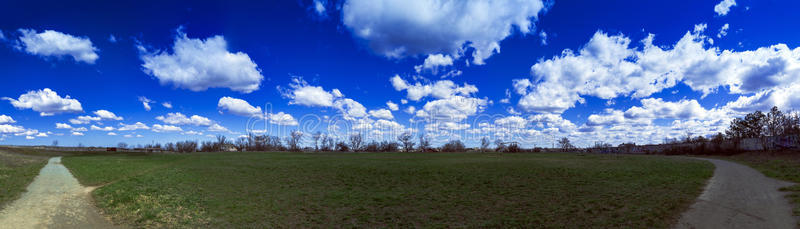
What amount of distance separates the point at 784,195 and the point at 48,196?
4126 cm

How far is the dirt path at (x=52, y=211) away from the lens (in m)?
13.8

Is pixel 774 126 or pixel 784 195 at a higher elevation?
pixel 774 126

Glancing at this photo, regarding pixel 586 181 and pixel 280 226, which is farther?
pixel 586 181

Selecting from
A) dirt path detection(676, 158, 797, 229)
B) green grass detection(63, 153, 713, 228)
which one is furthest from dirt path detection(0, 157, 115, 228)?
dirt path detection(676, 158, 797, 229)

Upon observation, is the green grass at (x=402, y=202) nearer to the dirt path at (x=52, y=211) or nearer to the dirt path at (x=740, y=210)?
the dirt path at (x=740, y=210)

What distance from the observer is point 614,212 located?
1474 cm

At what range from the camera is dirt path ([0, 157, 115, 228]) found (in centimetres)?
1381

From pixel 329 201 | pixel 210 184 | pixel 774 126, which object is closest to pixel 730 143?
pixel 774 126

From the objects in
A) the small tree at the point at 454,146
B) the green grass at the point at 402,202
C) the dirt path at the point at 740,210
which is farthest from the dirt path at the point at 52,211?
the small tree at the point at 454,146

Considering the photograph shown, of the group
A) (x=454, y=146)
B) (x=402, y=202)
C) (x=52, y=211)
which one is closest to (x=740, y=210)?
(x=402, y=202)

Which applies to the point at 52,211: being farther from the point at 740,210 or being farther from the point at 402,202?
the point at 740,210

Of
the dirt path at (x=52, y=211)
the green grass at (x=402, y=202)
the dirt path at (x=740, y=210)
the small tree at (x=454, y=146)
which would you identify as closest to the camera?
the dirt path at (x=740, y=210)

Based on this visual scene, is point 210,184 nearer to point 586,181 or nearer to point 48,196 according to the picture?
point 48,196

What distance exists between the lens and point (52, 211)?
1572cm
